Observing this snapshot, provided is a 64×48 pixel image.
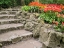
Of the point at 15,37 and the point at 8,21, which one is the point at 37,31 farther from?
the point at 8,21

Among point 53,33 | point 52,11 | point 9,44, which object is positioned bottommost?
point 9,44

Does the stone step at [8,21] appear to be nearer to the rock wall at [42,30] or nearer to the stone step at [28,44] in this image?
the rock wall at [42,30]

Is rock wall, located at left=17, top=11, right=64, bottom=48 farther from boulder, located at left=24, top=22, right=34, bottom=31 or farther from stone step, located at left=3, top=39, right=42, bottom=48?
stone step, located at left=3, top=39, right=42, bottom=48

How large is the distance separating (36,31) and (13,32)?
1.10 m

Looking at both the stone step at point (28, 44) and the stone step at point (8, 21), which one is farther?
the stone step at point (8, 21)

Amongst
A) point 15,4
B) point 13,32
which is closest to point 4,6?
point 15,4

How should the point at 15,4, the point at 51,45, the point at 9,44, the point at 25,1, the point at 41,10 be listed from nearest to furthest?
the point at 51,45 → the point at 9,44 → the point at 41,10 → the point at 15,4 → the point at 25,1

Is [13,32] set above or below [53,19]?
below

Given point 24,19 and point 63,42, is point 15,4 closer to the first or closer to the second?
point 24,19

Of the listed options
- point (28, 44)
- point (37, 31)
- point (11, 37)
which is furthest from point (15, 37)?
point (37, 31)

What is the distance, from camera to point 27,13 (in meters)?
8.93

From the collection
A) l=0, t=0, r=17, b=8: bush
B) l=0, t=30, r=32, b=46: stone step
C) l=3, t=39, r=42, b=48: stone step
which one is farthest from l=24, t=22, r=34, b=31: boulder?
l=0, t=0, r=17, b=8: bush

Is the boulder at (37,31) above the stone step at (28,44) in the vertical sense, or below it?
above

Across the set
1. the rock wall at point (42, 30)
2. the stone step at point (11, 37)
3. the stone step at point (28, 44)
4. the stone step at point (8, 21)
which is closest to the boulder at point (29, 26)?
the rock wall at point (42, 30)
